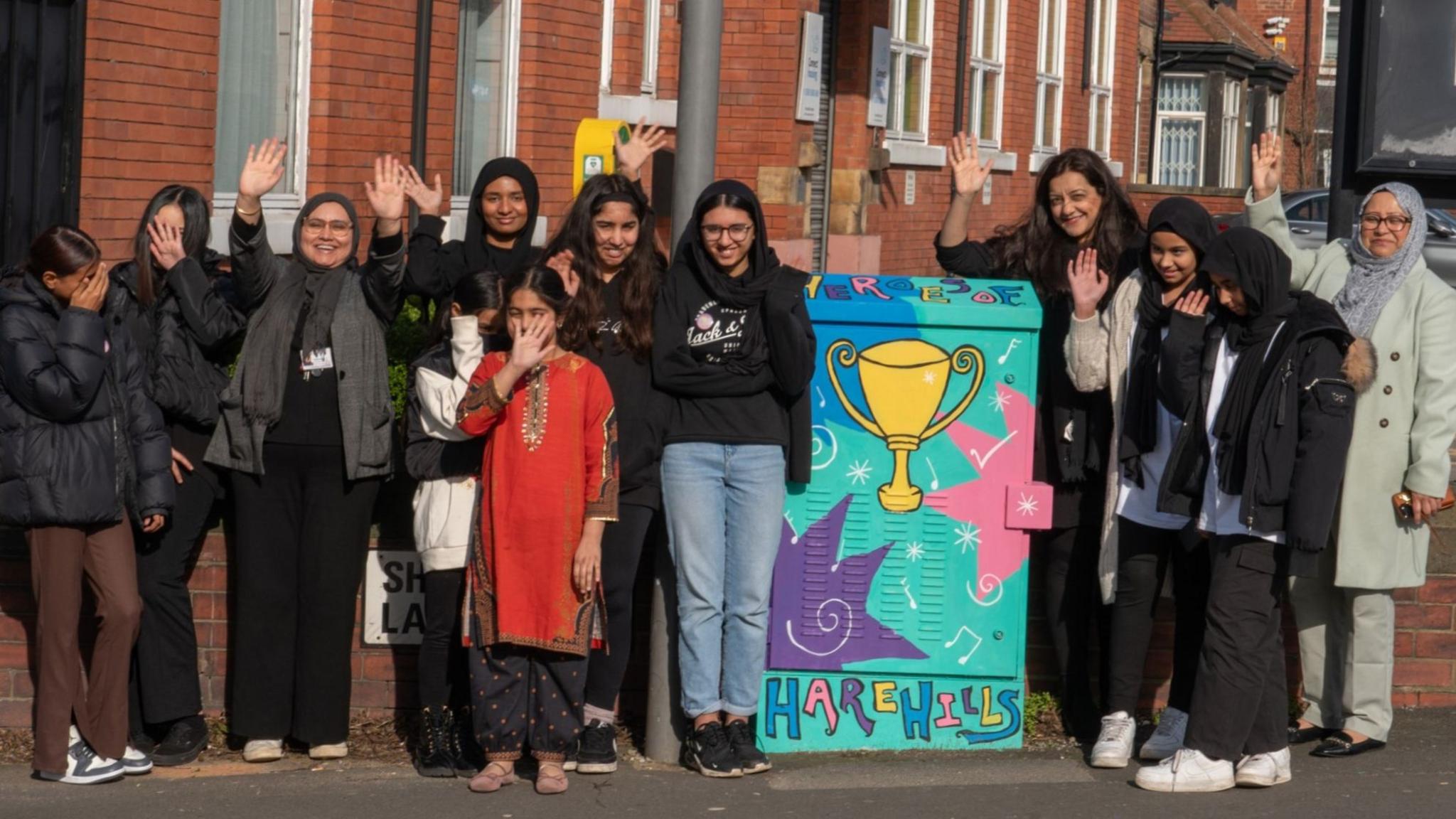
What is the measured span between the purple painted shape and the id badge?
60.7 inches

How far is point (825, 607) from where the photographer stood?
21.0 feet

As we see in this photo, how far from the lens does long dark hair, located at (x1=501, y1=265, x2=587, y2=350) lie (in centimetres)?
576

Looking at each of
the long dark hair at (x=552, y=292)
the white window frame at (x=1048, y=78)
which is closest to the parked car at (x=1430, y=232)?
the white window frame at (x=1048, y=78)

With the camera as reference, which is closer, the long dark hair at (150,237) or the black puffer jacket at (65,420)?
the black puffer jacket at (65,420)

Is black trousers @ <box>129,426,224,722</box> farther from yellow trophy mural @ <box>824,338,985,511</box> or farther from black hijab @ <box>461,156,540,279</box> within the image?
yellow trophy mural @ <box>824,338,985,511</box>

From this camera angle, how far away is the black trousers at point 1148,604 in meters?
6.20

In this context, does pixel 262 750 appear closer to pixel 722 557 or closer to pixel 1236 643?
pixel 722 557

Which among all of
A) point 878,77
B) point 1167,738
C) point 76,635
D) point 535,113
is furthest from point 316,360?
point 878,77

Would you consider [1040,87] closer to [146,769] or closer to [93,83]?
[93,83]

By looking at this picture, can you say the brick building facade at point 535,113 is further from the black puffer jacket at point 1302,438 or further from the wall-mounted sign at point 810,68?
the black puffer jacket at point 1302,438

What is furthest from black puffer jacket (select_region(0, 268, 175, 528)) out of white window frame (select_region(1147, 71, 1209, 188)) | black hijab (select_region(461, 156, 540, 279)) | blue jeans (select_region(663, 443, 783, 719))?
white window frame (select_region(1147, 71, 1209, 188))

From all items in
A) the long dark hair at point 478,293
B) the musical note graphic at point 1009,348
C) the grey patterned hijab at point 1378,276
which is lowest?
the musical note graphic at point 1009,348

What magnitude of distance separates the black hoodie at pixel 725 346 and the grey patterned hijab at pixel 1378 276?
1.75 m

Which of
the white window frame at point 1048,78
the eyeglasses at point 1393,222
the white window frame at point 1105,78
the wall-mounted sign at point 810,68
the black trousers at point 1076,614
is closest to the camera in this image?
the eyeglasses at point 1393,222
